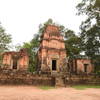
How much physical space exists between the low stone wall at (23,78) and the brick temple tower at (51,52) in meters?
3.19

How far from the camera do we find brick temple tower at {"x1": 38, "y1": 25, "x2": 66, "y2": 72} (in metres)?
18.8

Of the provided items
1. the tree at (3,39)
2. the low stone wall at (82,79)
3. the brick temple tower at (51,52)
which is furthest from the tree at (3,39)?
the low stone wall at (82,79)

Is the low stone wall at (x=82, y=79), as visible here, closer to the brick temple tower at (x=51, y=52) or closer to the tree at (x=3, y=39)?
the brick temple tower at (x=51, y=52)

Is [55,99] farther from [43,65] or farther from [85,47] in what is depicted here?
[85,47]

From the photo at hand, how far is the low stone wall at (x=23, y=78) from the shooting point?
46.1 feet

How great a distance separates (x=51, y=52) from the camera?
19422 mm

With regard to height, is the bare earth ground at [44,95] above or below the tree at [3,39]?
below

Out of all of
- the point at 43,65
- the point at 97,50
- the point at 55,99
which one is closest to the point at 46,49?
the point at 43,65

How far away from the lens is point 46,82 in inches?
598

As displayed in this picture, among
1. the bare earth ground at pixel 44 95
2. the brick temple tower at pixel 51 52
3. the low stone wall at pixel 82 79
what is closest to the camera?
the bare earth ground at pixel 44 95

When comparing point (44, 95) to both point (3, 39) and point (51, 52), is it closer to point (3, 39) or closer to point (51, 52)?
point (51, 52)

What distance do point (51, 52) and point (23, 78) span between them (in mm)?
6311

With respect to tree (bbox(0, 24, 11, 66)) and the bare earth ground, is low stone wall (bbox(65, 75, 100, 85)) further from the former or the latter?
tree (bbox(0, 24, 11, 66))

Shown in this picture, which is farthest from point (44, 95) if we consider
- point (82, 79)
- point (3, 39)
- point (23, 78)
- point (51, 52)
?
point (3, 39)
